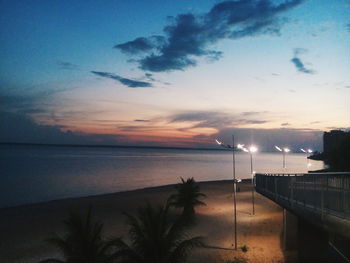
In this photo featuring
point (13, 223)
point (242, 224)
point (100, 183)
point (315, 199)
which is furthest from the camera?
point (100, 183)

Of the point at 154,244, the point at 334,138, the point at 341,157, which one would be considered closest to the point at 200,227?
the point at 154,244

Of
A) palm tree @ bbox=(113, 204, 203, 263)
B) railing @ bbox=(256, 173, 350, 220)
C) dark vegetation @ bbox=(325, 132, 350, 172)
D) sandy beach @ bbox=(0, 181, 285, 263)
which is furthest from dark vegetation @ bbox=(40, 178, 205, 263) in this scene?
dark vegetation @ bbox=(325, 132, 350, 172)

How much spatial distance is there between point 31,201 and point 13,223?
1555 centimetres

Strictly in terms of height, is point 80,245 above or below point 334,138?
below

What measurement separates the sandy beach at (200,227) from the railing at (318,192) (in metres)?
4.65

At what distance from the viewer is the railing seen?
26.6ft

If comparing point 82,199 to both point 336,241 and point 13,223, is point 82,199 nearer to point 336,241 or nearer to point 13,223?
point 13,223

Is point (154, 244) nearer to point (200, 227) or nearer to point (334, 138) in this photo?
point (200, 227)

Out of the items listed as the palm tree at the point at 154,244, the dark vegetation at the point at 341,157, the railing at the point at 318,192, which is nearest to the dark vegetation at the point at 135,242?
the palm tree at the point at 154,244

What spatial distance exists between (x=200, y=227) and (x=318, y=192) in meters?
15.3

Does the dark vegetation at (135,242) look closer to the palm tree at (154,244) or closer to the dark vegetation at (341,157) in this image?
the palm tree at (154,244)

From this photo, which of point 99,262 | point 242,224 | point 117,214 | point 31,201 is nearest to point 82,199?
point 31,201

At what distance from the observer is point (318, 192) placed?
32.5ft

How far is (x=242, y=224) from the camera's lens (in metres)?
24.0
